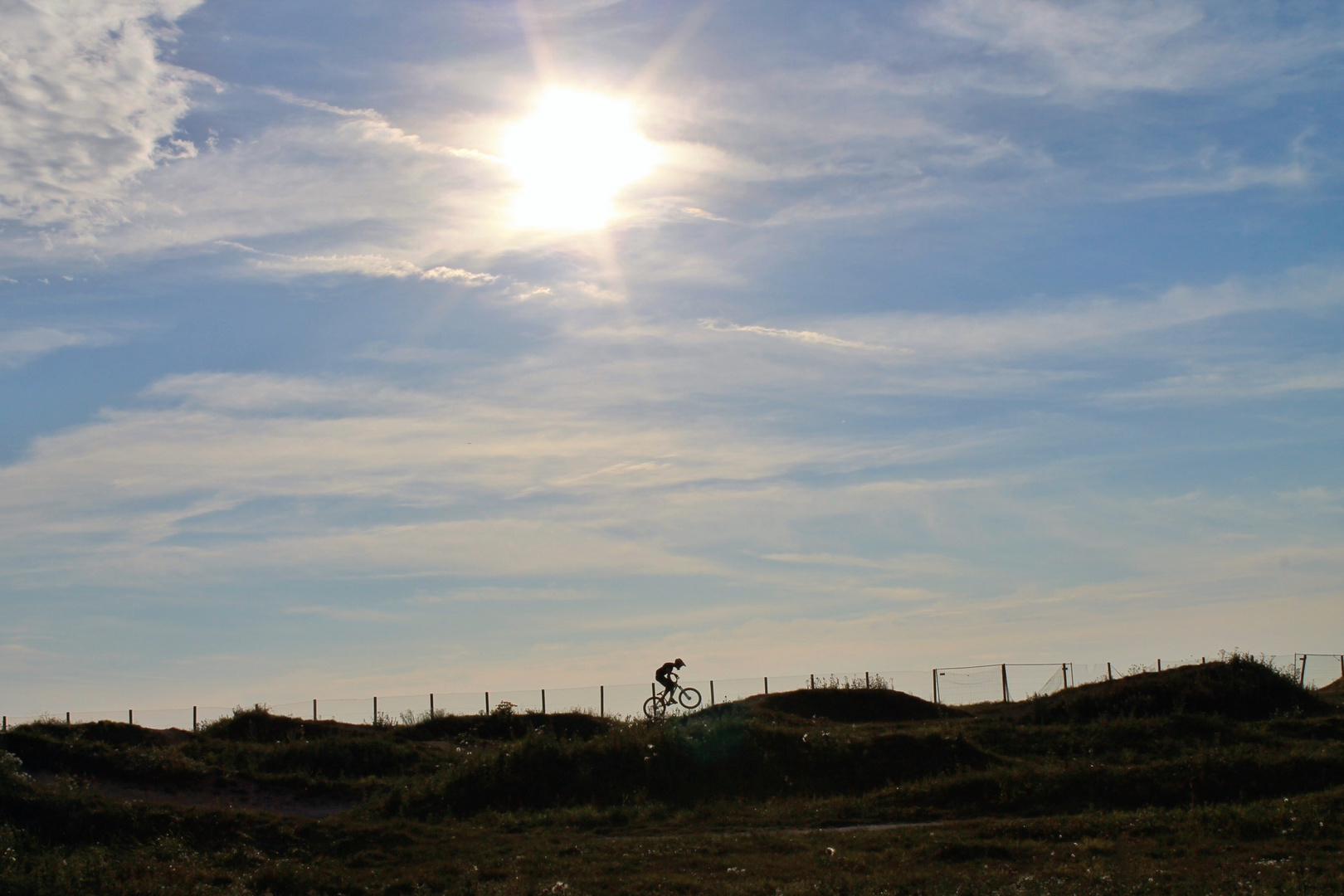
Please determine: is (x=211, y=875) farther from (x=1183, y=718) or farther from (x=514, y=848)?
→ (x=1183, y=718)

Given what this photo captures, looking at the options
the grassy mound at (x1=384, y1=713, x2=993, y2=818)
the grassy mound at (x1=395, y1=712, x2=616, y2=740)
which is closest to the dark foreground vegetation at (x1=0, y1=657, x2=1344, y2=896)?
Result: the grassy mound at (x1=384, y1=713, x2=993, y2=818)

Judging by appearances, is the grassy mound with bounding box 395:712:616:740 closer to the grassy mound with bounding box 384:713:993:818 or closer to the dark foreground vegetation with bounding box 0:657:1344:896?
the dark foreground vegetation with bounding box 0:657:1344:896

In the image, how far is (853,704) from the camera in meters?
39.8

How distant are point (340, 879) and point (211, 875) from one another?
6.49ft

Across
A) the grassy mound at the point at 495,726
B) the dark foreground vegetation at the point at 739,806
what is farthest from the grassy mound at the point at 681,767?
the grassy mound at the point at 495,726

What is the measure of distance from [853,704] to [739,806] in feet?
56.9

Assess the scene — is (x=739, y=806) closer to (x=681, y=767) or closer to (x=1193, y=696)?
(x=681, y=767)

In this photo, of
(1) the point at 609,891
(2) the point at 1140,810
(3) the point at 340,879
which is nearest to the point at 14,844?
(3) the point at 340,879

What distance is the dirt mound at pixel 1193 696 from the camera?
32.1 metres

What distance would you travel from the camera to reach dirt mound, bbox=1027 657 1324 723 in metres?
32.1

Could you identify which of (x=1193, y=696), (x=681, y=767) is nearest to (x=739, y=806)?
(x=681, y=767)

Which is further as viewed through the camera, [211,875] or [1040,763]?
[1040,763]

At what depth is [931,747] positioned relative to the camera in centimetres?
2641

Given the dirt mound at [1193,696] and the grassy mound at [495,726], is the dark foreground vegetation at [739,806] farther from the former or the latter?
the grassy mound at [495,726]
